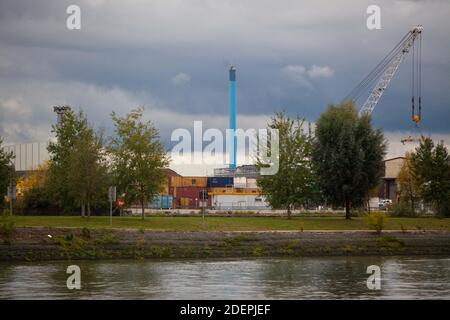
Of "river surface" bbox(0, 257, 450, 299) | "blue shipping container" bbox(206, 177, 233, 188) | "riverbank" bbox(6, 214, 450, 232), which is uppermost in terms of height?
"blue shipping container" bbox(206, 177, 233, 188)

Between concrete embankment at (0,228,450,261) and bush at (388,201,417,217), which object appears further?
bush at (388,201,417,217)

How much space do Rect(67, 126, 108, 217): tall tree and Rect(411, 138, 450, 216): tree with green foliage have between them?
122 feet

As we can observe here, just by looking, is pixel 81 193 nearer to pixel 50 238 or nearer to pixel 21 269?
pixel 50 238

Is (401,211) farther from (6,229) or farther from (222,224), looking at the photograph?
(6,229)

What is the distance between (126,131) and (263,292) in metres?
41.3

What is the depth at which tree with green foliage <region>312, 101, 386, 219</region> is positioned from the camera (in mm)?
86188

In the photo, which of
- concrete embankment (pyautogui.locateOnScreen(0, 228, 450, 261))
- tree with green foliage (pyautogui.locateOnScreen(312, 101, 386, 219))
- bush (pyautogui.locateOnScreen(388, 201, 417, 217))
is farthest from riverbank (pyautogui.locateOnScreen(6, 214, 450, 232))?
bush (pyautogui.locateOnScreen(388, 201, 417, 217))

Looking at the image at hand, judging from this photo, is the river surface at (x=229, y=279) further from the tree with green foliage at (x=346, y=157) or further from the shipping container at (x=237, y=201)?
the shipping container at (x=237, y=201)

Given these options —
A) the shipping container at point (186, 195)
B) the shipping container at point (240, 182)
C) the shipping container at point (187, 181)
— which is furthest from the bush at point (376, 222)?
the shipping container at point (187, 181)

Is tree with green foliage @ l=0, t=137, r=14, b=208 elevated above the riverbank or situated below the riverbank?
above

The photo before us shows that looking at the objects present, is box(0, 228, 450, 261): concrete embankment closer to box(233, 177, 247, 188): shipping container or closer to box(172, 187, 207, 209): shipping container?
box(172, 187, 207, 209): shipping container

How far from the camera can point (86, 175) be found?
75875mm

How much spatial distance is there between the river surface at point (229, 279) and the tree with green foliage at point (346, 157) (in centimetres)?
2433
